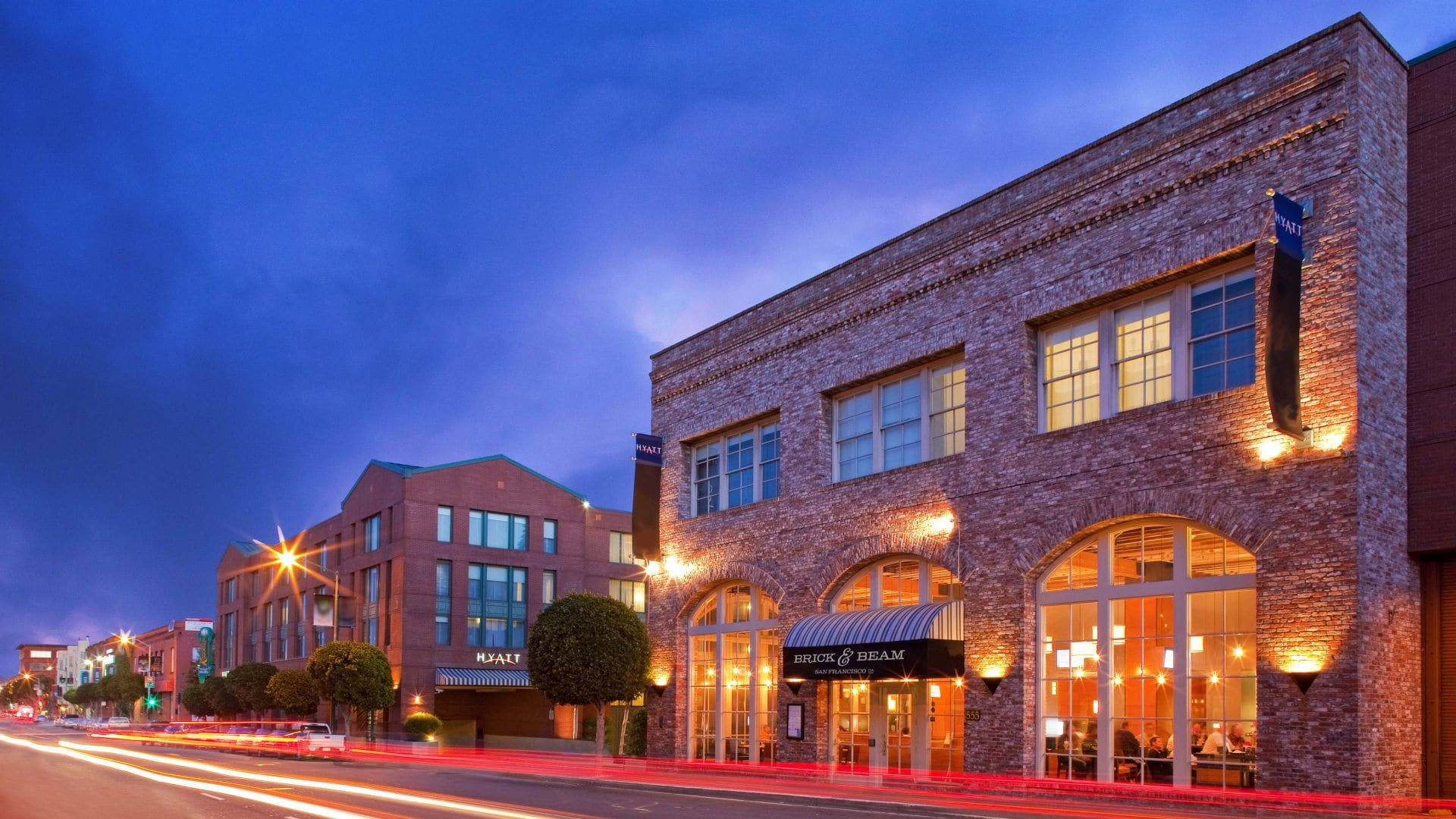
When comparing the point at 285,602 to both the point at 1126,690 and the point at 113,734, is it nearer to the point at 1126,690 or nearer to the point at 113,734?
the point at 113,734

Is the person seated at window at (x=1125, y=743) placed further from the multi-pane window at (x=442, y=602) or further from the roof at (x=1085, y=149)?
the multi-pane window at (x=442, y=602)

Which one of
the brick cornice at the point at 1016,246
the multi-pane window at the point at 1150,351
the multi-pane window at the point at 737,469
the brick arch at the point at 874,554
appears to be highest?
the brick cornice at the point at 1016,246

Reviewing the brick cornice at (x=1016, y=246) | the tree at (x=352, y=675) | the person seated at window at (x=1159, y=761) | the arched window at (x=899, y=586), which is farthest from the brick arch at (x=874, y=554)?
the tree at (x=352, y=675)

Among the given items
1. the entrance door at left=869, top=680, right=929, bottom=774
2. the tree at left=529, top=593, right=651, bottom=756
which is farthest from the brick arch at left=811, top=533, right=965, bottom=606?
the tree at left=529, top=593, right=651, bottom=756

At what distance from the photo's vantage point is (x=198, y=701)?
81062 mm

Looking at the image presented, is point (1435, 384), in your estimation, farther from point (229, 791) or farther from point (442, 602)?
point (442, 602)

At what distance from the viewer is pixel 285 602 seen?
271 feet

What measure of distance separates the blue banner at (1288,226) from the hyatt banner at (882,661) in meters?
10.4

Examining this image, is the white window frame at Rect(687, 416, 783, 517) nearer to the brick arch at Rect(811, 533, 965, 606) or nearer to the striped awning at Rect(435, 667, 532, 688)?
the brick arch at Rect(811, 533, 965, 606)

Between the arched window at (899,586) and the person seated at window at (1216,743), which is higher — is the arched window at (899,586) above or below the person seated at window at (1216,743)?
above

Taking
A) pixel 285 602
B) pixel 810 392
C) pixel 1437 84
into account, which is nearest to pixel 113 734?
pixel 285 602

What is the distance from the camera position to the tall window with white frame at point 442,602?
215 ft

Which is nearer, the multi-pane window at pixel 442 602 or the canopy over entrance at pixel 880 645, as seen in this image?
the canopy over entrance at pixel 880 645

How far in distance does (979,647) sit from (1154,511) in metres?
5.17
